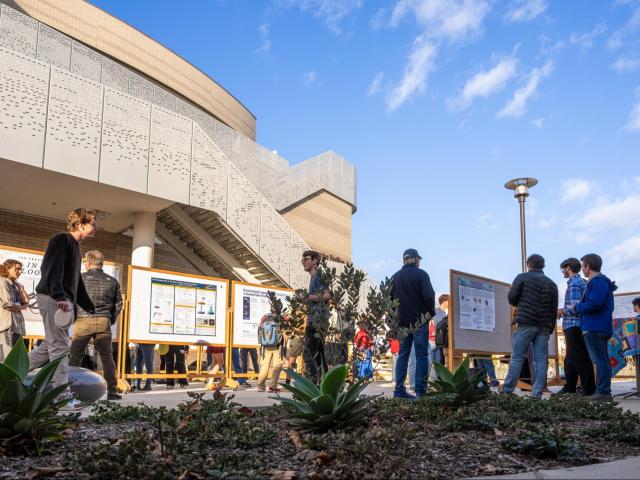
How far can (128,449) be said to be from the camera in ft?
9.78

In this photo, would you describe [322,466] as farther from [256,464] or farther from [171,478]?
[171,478]

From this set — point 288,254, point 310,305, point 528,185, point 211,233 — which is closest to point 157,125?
point 211,233

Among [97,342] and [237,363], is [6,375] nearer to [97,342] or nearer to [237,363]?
[97,342]

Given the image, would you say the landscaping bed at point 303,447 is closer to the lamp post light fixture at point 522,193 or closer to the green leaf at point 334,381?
the green leaf at point 334,381

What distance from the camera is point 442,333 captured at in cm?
1109

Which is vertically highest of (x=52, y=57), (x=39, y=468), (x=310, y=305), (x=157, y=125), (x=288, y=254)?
(x=52, y=57)

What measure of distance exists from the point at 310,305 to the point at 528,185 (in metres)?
11.3

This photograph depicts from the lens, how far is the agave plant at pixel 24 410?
3.41 meters

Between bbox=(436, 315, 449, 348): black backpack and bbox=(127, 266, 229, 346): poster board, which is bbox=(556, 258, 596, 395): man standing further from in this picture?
bbox=(127, 266, 229, 346): poster board

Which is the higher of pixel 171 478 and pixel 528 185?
pixel 528 185

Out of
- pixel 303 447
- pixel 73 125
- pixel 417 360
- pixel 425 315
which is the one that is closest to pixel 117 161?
pixel 73 125

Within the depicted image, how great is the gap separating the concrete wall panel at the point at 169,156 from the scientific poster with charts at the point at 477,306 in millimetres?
10842

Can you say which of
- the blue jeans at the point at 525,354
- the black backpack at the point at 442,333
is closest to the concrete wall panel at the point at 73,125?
the black backpack at the point at 442,333

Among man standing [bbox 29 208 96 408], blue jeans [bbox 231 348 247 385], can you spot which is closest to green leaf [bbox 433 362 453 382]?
man standing [bbox 29 208 96 408]
